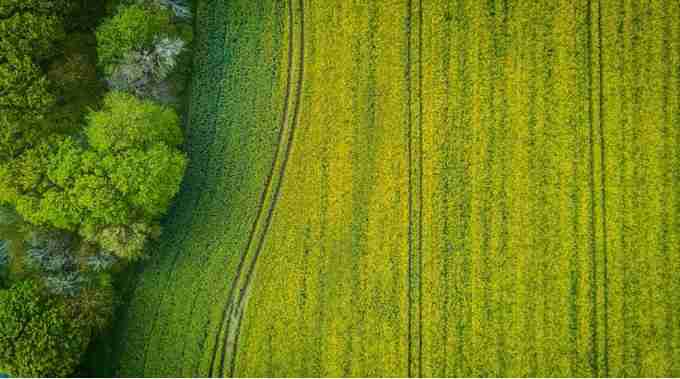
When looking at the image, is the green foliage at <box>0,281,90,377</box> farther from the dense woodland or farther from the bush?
the bush

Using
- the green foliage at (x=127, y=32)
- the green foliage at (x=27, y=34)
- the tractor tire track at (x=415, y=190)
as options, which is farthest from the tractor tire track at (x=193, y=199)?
the tractor tire track at (x=415, y=190)

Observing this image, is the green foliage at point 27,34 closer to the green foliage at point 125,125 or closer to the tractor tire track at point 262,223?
the green foliage at point 125,125

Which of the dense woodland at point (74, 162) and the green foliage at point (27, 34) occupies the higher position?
the green foliage at point (27, 34)

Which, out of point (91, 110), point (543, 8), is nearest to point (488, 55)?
point (543, 8)

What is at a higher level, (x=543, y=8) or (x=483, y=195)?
(x=543, y=8)

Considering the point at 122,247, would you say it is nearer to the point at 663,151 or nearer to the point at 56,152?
the point at 56,152

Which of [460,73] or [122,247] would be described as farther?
[460,73]

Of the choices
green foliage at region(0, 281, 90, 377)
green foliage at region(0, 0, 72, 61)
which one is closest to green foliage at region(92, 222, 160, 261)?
green foliage at region(0, 281, 90, 377)
